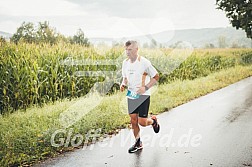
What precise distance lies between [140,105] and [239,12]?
28.4 metres

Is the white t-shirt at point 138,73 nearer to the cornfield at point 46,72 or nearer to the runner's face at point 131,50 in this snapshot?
the runner's face at point 131,50

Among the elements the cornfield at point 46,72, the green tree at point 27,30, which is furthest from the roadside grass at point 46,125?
the green tree at point 27,30

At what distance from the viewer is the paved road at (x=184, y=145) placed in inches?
187

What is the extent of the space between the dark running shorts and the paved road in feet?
2.10

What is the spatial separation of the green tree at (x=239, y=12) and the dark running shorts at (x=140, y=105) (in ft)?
85.5

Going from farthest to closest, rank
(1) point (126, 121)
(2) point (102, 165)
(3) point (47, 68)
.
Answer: (3) point (47, 68), (1) point (126, 121), (2) point (102, 165)

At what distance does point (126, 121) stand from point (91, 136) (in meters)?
1.39

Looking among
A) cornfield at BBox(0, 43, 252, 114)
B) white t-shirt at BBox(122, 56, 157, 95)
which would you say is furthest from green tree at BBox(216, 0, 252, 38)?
white t-shirt at BBox(122, 56, 157, 95)

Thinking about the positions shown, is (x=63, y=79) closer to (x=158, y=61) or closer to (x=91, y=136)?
(x=91, y=136)

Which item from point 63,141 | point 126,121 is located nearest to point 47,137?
point 63,141

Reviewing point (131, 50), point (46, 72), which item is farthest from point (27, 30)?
point (131, 50)

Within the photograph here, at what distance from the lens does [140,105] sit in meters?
5.25

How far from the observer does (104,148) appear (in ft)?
18.1

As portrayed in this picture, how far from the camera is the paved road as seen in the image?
4754 millimetres
